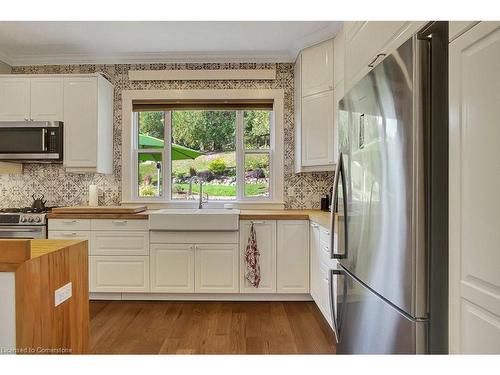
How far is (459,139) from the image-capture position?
929 millimetres

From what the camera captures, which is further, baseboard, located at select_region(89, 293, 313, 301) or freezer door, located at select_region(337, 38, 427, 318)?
baseboard, located at select_region(89, 293, 313, 301)

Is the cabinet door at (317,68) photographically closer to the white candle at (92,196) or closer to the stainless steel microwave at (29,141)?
the white candle at (92,196)

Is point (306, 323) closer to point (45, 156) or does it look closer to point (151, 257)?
point (151, 257)

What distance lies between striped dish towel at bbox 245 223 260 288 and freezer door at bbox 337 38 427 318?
1596mm

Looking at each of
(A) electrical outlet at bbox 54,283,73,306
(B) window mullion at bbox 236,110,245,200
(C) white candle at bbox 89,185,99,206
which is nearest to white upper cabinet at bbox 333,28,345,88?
(B) window mullion at bbox 236,110,245,200

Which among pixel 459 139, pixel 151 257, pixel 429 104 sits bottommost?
pixel 151 257

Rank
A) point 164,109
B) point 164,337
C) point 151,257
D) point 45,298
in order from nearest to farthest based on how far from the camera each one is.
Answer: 1. point 45,298
2. point 164,337
3. point 151,257
4. point 164,109

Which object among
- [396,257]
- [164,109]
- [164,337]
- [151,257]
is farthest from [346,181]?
[164,109]

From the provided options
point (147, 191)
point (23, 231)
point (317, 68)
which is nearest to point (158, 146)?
point (147, 191)

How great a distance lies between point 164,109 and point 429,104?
311 centimetres

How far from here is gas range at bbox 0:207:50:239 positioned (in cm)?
307

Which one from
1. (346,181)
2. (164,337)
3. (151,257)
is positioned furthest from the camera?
(151,257)

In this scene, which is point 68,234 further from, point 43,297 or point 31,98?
point 43,297

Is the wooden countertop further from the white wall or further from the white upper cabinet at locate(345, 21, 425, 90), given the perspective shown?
the white wall
